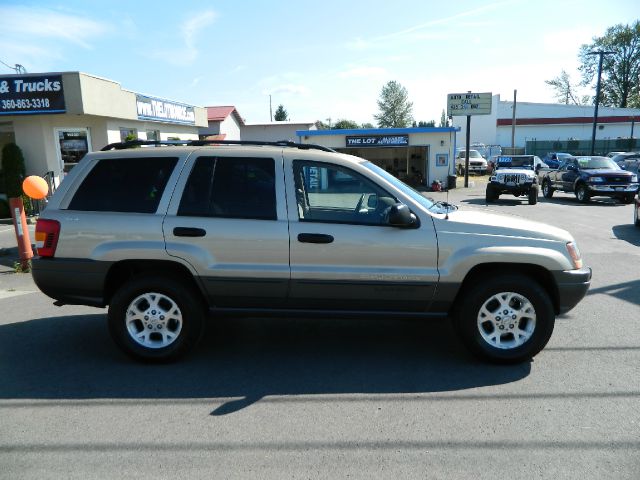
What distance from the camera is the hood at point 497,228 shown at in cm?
402

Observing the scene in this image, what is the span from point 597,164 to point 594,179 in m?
1.42

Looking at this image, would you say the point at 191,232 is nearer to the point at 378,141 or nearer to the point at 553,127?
the point at 378,141

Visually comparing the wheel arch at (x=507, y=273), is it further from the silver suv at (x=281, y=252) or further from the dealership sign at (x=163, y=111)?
the dealership sign at (x=163, y=111)

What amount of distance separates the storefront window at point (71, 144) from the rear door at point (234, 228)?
45.5ft

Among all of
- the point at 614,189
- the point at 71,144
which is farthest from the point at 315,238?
the point at 614,189

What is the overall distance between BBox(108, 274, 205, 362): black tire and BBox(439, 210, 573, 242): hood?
2.32m

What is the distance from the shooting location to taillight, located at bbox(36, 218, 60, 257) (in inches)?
165

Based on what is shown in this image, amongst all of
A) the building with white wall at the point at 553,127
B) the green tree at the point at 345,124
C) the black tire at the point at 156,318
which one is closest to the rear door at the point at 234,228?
the black tire at the point at 156,318

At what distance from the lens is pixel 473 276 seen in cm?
420

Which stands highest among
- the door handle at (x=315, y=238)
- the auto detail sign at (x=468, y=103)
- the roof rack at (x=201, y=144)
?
the auto detail sign at (x=468, y=103)

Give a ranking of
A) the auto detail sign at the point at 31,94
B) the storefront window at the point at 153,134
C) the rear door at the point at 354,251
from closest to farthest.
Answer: the rear door at the point at 354,251
the auto detail sign at the point at 31,94
the storefront window at the point at 153,134

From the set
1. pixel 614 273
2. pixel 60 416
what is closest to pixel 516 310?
pixel 60 416

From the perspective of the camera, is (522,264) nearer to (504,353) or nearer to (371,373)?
(504,353)

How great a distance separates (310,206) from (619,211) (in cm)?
1528
